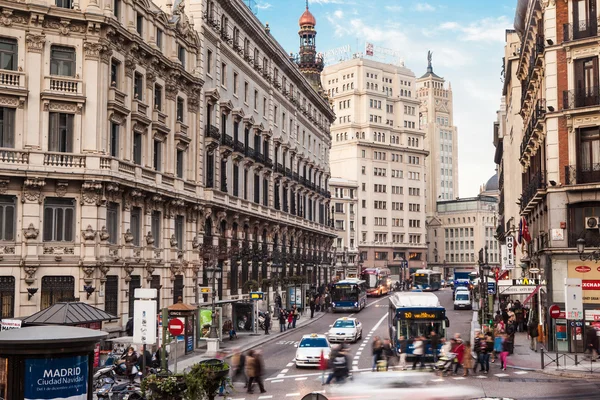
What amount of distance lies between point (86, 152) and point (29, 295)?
296 inches

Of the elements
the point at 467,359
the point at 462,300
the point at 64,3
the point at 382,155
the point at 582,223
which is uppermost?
the point at 382,155

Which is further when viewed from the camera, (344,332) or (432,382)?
(344,332)

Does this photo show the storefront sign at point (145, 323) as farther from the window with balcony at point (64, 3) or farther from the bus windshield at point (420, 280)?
the bus windshield at point (420, 280)

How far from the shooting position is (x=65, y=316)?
2802 cm

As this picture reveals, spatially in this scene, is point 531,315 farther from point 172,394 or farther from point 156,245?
point 172,394

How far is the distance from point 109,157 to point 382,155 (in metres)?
107

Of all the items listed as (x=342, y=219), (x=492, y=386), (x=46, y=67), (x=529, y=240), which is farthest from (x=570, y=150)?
(x=342, y=219)

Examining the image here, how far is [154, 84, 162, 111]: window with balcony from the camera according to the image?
4578 cm

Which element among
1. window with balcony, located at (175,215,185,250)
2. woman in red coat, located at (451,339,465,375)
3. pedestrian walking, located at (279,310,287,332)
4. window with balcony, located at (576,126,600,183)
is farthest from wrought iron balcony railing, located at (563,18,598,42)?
pedestrian walking, located at (279,310,287,332)

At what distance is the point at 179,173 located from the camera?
4941 centimetres

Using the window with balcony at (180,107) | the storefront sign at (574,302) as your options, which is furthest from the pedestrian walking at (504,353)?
Answer: the window with balcony at (180,107)

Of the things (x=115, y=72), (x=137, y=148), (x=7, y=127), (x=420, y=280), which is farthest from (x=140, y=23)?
(x=420, y=280)

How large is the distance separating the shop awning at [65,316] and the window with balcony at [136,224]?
1302 centimetres

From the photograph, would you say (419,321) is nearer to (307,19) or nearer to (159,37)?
(159,37)
